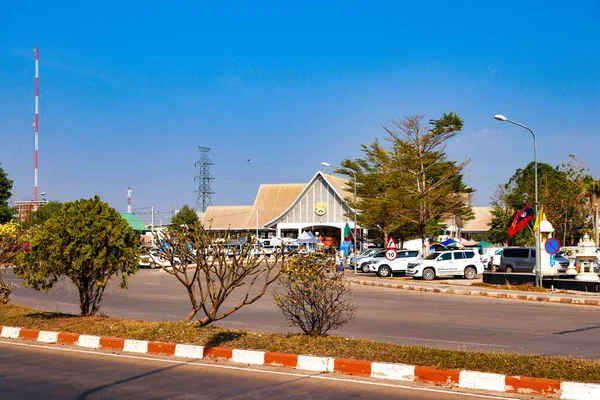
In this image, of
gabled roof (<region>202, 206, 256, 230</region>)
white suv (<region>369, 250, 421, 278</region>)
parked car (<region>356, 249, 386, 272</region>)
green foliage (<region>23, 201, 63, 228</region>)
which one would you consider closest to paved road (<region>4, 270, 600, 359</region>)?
white suv (<region>369, 250, 421, 278</region>)

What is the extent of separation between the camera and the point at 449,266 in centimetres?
3331

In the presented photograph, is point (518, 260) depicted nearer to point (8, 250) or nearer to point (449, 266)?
point (449, 266)

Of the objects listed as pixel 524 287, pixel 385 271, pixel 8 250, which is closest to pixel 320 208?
pixel 385 271

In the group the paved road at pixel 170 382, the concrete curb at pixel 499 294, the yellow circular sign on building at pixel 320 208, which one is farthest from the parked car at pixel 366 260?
the paved road at pixel 170 382

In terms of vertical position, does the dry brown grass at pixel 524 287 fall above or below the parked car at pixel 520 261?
below

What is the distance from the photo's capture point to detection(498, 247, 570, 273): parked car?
35.9 m

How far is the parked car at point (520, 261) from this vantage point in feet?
118

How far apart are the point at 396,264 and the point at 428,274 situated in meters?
3.82

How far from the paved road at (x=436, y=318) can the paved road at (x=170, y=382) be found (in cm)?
342

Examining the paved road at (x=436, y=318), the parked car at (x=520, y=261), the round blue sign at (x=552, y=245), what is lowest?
the paved road at (x=436, y=318)

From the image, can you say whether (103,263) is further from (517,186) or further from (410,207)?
(517,186)

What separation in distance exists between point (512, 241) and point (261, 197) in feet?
102

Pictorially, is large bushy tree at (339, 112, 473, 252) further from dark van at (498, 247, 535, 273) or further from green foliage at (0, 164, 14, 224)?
green foliage at (0, 164, 14, 224)

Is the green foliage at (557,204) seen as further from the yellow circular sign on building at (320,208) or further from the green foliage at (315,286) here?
the green foliage at (315,286)
